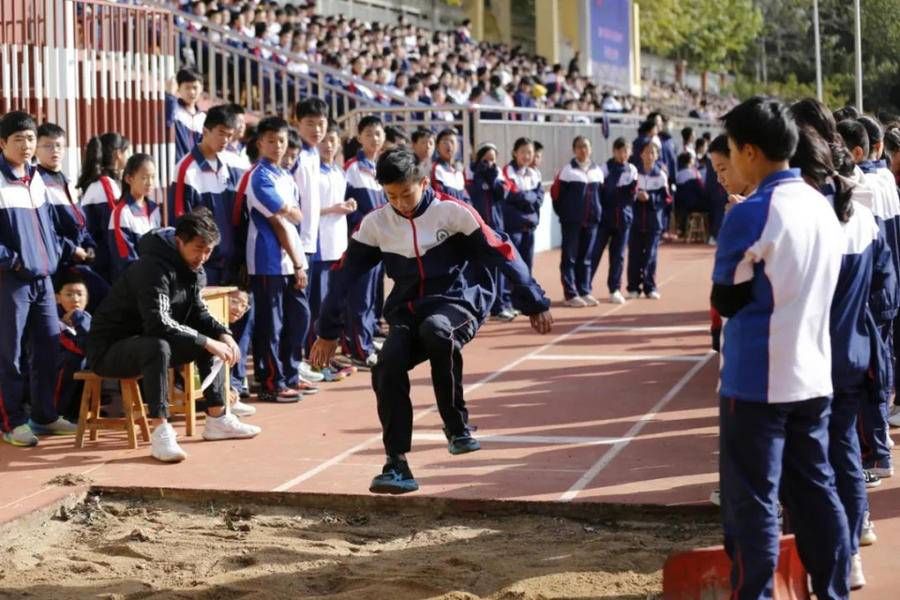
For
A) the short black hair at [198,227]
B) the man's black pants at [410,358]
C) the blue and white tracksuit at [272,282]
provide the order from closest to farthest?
the man's black pants at [410,358], the short black hair at [198,227], the blue and white tracksuit at [272,282]

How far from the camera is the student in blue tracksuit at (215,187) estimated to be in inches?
404

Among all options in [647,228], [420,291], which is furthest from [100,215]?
[647,228]

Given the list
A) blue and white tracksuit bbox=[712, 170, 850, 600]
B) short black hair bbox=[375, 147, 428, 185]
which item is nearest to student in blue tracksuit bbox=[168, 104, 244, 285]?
short black hair bbox=[375, 147, 428, 185]

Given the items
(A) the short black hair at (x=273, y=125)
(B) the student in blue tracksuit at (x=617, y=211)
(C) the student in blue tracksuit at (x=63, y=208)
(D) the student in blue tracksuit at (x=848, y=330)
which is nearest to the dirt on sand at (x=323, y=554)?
(D) the student in blue tracksuit at (x=848, y=330)

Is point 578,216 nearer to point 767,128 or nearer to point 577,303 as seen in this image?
point 577,303

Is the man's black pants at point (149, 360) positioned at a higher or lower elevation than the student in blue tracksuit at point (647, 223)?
lower

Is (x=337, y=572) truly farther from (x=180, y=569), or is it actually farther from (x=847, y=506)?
(x=847, y=506)

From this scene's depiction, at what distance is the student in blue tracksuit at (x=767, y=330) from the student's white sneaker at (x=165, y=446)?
4.39m

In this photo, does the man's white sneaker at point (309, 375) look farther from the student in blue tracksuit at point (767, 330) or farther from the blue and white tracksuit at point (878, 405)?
the student in blue tracksuit at point (767, 330)

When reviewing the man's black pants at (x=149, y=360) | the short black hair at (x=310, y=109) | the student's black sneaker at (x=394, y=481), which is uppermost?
the short black hair at (x=310, y=109)

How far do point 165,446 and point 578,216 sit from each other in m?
8.71

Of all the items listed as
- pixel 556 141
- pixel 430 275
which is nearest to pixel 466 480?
pixel 430 275

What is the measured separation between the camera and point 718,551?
5.52 m

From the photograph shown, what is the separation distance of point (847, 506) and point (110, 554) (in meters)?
3.51
